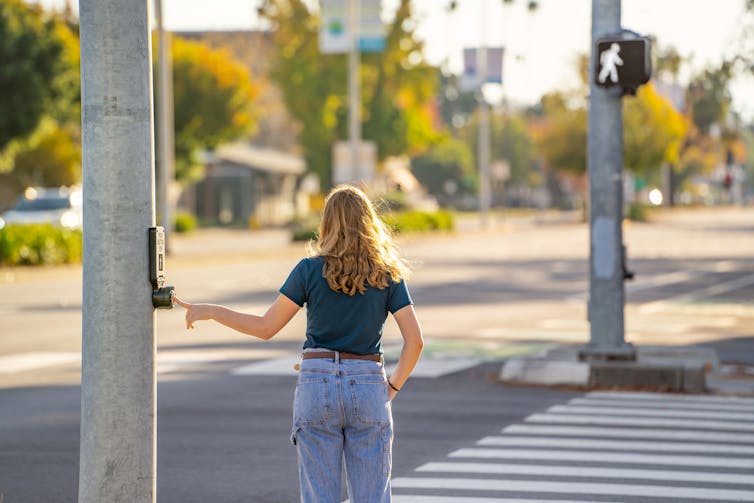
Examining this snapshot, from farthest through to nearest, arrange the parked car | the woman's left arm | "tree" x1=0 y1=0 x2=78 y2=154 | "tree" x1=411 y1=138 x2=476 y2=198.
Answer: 1. "tree" x1=411 y1=138 x2=476 y2=198
2. "tree" x1=0 y1=0 x2=78 y2=154
3. the parked car
4. the woman's left arm

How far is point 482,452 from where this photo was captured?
33.7ft

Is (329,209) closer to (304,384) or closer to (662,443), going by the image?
(304,384)

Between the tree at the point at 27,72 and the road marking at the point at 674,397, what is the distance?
35.5 m

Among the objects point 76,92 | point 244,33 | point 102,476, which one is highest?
point 244,33

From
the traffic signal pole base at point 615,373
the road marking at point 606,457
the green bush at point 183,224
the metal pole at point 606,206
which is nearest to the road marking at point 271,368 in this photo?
the traffic signal pole base at point 615,373

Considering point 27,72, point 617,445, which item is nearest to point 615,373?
point 617,445

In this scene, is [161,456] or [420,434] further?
[420,434]

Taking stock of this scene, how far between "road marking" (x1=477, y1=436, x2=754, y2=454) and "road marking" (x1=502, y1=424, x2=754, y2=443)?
28 cm

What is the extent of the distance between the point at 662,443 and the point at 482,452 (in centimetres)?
137

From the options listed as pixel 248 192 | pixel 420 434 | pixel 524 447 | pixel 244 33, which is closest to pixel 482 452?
pixel 524 447

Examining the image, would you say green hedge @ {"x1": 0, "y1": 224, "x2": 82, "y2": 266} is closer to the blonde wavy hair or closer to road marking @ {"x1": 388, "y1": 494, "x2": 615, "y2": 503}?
road marking @ {"x1": 388, "y1": 494, "x2": 615, "y2": 503}

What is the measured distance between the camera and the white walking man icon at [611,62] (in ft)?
45.5

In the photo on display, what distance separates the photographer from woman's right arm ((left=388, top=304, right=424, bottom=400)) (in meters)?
5.87

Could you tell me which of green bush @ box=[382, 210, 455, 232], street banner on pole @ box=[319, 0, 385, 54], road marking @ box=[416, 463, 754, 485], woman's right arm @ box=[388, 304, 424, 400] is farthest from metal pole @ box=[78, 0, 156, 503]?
green bush @ box=[382, 210, 455, 232]
